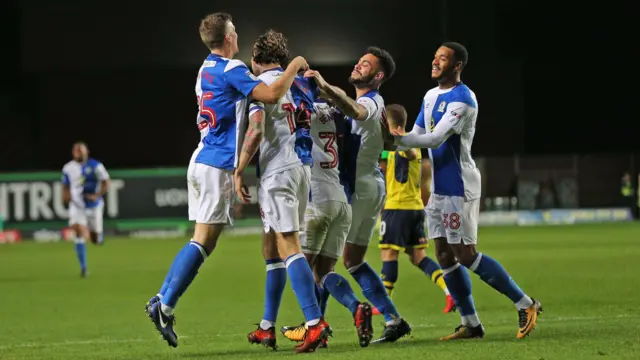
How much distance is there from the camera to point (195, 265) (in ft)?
24.8

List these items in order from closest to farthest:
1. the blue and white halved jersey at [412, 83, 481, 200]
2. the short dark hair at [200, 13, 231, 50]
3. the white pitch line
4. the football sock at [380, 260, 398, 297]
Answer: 1. the short dark hair at [200, 13, 231, 50]
2. the blue and white halved jersey at [412, 83, 481, 200]
3. the white pitch line
4. the football sock at [380, 260, 398, 297]

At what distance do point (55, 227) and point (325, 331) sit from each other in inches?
810

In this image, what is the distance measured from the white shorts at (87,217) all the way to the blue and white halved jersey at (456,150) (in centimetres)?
1139

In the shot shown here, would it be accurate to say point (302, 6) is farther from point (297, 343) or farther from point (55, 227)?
point (297, 343)

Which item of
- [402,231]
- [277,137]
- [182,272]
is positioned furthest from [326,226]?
[402,231]

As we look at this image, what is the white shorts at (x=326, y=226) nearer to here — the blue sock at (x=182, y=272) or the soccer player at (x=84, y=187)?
the blue sock at (x=182, y=272)

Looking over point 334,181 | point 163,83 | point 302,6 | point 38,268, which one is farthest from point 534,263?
point 163,83

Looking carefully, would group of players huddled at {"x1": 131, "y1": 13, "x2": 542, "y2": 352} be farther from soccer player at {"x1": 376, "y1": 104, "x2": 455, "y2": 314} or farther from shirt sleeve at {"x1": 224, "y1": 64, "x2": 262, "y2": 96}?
soccer player at {"x1": 376, "y1": 104, "x2": 455, "y2": 314}

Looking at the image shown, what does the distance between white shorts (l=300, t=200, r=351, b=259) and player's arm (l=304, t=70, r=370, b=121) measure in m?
0.72

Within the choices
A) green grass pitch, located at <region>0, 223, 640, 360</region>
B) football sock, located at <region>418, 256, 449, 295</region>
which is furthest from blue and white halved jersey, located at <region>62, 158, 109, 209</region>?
football sock, located at <region>418, 256, 449, 295</region>

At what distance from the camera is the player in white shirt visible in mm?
Result: 8109

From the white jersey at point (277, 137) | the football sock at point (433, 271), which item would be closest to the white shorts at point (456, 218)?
the white jersey at point (277, 137)

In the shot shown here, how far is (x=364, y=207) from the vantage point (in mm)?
8336

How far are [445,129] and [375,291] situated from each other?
134 centimetres
